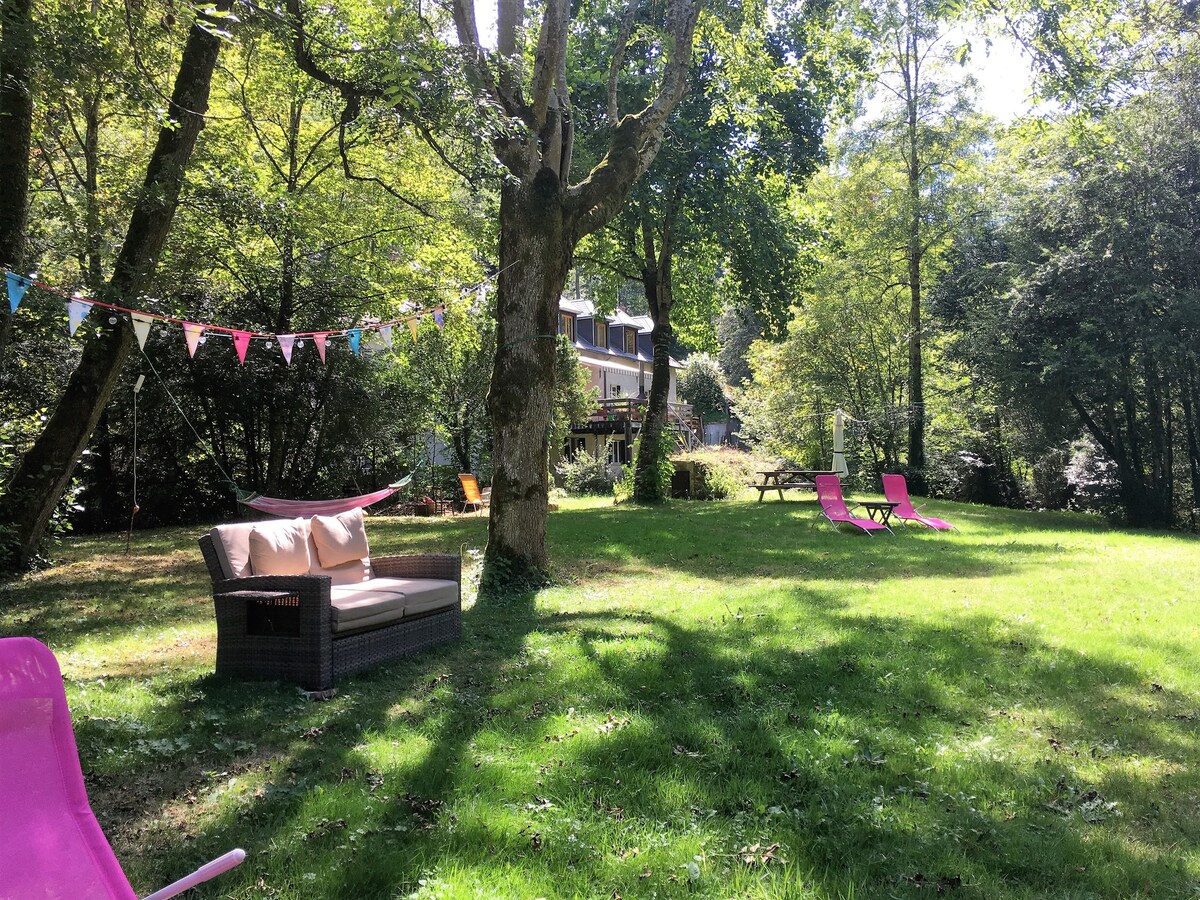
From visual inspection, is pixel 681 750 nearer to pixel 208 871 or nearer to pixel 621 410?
pixel 208 871

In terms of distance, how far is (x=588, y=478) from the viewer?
22.2 meters

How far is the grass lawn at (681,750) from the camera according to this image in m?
2.48

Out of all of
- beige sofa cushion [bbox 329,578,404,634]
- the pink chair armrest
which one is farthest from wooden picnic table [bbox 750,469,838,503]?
the pink chair armrest

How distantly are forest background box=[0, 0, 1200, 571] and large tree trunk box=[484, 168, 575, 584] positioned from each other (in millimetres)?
605

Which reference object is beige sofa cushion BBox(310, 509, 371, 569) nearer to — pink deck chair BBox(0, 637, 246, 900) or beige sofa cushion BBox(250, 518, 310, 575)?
beige sofa cushion BBox(250, 518, 310, 575)

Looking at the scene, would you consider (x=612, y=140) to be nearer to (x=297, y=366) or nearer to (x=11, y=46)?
(x=11, y=46)

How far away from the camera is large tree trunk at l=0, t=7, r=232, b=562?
7.86 m

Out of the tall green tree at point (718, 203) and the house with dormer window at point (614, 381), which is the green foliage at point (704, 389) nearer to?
the house with dormer window at point (614, 381)

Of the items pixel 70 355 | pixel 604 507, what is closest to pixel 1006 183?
pixel 604 507

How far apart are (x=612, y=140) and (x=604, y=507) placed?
9362mm

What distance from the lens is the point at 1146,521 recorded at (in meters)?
14.3

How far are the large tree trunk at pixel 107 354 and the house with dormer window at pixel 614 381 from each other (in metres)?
13.1

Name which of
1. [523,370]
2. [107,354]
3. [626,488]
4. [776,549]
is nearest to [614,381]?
[626,488]

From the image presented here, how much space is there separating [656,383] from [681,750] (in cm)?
1419
